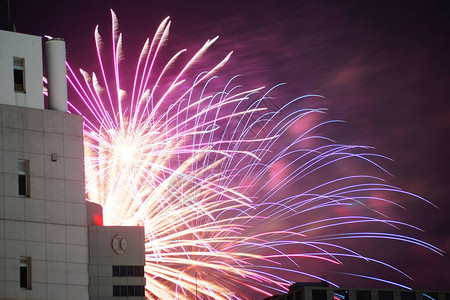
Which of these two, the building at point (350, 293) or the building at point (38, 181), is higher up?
the building at point (38, 181)

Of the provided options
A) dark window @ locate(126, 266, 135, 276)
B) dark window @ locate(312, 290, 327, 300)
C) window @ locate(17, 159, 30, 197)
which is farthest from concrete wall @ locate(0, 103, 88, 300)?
dark window @ locate(312, 290, 327, 300)

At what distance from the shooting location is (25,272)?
218ft

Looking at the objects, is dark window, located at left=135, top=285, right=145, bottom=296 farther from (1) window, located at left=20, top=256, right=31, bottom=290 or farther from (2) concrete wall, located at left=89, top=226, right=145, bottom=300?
(1) window, located at left=20, top=256, right=31, bottom=290

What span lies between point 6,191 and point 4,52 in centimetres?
964

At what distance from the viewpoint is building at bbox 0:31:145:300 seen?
2603 inches

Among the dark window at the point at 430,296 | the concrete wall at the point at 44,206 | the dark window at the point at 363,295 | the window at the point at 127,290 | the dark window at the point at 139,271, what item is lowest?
the dark window at the point at 430,296

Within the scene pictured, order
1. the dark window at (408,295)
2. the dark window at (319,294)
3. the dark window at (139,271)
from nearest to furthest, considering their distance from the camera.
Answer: the dark window at (139,271) → the dark window at (319,294) → the dark window at (408,295)

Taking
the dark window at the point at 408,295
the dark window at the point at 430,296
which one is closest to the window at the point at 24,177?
the dark window at the point at 408,295

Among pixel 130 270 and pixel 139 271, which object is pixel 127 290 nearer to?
pixel 130 270

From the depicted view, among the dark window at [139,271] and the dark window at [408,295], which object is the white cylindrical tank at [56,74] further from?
the dark window at [408,295]

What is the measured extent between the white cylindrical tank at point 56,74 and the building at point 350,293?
247ft

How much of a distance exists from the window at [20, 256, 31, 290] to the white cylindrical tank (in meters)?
11.3

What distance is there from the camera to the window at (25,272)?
6606cm

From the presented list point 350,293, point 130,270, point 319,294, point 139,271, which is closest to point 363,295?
point 350,293
